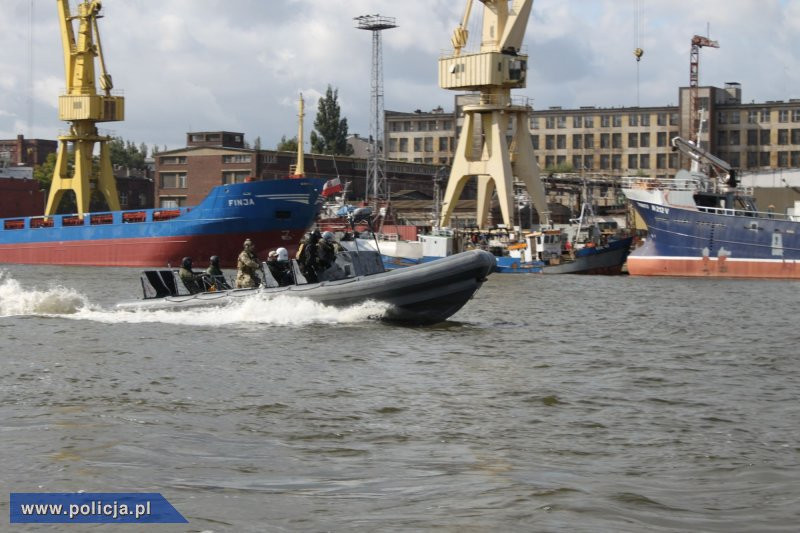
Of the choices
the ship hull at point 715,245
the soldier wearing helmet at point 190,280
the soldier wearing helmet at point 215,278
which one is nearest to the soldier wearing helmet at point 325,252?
the soldier wearing helmet at point 215,278

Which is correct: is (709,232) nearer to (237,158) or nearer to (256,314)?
(256,314)

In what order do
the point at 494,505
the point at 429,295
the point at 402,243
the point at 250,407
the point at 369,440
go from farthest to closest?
1. the point at 402,243
2. the point at 429,295
3. the point at 250,407
4. the point at 369,440
5. the point at 494,505

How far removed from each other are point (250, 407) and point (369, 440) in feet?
9.24

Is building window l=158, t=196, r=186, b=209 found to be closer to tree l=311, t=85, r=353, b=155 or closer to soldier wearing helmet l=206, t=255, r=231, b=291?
tree l=311, t=85, r=353, b=155

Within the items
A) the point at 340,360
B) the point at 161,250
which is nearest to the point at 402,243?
the point at 161,250

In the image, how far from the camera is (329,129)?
130 m

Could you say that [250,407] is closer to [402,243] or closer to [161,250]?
[402,243]

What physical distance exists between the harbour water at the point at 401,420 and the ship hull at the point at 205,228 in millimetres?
32297

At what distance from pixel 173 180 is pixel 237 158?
25.2 ft

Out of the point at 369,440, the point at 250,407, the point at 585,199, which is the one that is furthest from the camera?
the point at 585,199

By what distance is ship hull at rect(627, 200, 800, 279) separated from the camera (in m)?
53.2

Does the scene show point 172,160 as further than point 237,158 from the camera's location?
Yes

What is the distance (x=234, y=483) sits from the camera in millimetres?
10711

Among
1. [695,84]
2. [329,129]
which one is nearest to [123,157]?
[329,129]
